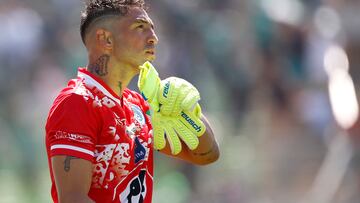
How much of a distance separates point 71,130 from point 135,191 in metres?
0.54

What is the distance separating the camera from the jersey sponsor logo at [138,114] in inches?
190

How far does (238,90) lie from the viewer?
10.9m

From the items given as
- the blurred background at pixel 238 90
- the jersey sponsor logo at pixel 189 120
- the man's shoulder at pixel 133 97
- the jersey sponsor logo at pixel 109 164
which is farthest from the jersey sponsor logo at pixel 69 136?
the blurred background at pixel 238 90

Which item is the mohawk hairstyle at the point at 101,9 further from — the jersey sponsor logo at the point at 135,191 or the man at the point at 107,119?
the jersey sponsor logo at the point at 135,191

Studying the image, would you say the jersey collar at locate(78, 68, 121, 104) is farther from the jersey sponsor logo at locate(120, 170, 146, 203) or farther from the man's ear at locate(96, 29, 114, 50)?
the jersey sponsor logo at locate(120, 170, 146, 203)

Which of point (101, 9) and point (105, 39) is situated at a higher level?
point (101, 9)

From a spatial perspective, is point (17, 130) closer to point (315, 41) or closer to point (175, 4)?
point (175, 4)

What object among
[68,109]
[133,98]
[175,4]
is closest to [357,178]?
[175,4]

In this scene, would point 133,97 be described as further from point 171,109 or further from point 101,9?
point 101,9

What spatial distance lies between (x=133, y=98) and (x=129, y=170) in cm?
56

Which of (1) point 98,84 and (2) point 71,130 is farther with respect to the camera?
(1) point 98,84

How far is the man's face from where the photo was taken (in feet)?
15.3

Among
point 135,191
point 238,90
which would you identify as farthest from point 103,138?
point 238,90

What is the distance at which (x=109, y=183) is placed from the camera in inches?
178
